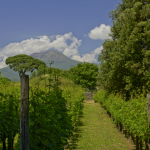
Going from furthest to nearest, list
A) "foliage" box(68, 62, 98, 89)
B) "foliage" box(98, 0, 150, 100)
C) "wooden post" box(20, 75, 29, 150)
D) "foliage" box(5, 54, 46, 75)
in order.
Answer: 1. "foliage" box(5, 54, 46, 75)
2. "foliage" box(68, 62, 98, 89)
3. "foliage" box(98, 0, 150, 100)
4. "wooden post" box(20, 75, 29, 150)

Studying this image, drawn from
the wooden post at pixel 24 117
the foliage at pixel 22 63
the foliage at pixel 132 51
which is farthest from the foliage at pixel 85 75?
the wooden post at pixel 24 117

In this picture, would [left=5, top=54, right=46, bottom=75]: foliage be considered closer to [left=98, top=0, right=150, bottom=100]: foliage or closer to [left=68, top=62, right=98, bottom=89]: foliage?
[left=68, top=62, right=98, bottom=89]: foliage

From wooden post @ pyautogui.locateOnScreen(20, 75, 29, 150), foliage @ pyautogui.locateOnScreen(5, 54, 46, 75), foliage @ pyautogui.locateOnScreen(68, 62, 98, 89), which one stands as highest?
foliage @ pyautogui.locateOnScreen(5, 54, 46, 75)

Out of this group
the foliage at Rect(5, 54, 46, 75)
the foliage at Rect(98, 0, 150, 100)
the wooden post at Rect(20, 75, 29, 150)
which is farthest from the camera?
the foliage at Rect(5, 54, 46, 75)

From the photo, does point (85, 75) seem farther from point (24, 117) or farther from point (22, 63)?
point (24, 117)

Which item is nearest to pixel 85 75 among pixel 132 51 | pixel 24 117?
pixel 132 51

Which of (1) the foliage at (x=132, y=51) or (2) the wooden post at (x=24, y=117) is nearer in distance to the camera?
(2) the wooden post at (x=24, y=117)

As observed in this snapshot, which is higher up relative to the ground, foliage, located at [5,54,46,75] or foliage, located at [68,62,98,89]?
foliage, located at [5,54,46,75]

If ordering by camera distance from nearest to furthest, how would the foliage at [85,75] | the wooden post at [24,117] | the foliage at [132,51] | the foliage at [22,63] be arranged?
1. the wooden post at [24,117]
2. the foliage at [132,51]
3. the foliage at [85,75]
4. the foliage at [22,63]

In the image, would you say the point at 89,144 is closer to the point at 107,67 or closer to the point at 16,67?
the point at 107,67

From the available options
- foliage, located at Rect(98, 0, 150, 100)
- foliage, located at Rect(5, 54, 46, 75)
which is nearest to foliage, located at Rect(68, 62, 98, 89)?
foliage, located at Rect(5, 54, 46, 75)

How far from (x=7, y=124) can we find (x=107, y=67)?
1433 centimetres

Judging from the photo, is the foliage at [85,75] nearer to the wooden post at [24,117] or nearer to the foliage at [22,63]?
the foliage at [22,63]

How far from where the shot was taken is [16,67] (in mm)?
62969
